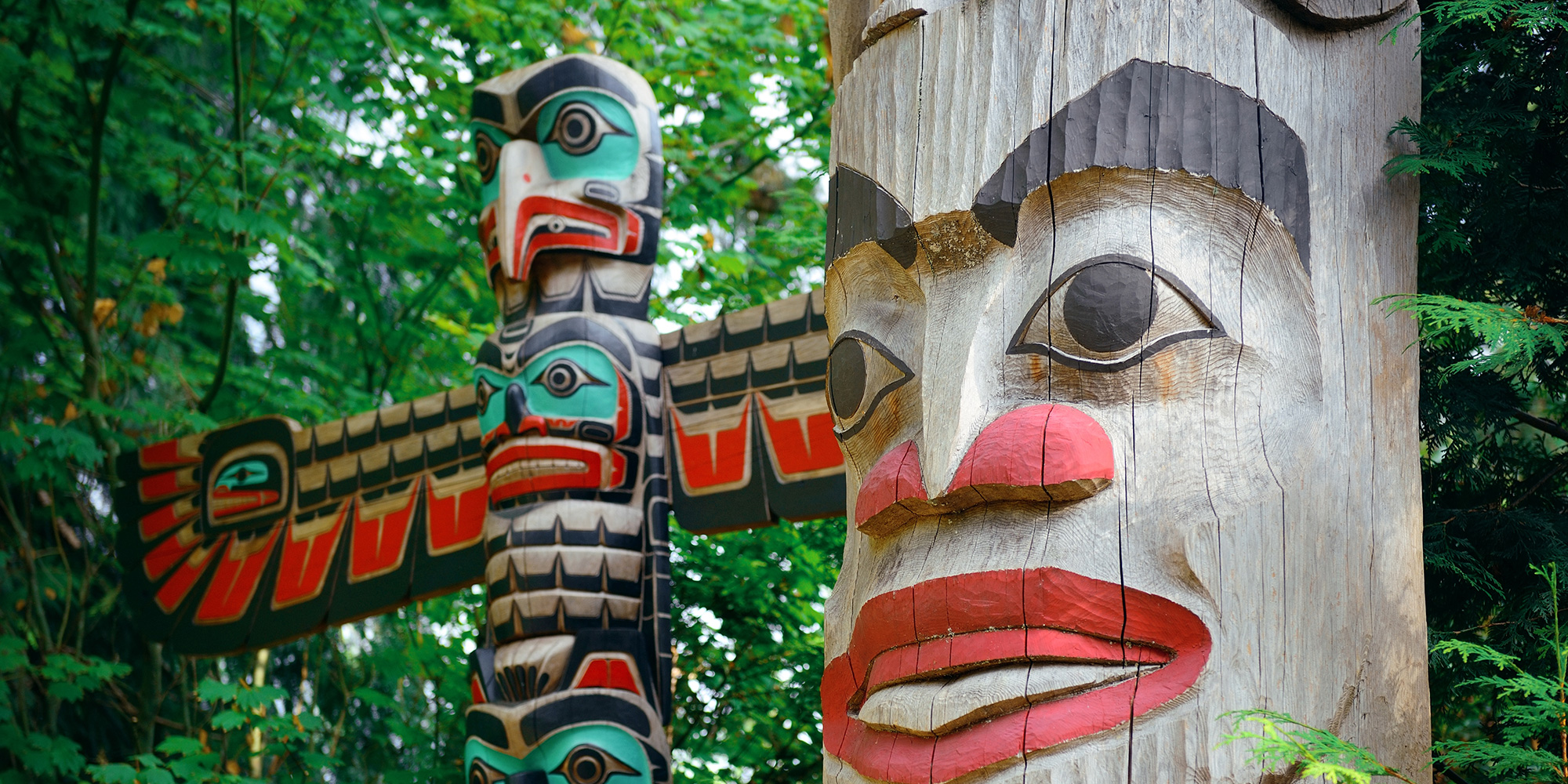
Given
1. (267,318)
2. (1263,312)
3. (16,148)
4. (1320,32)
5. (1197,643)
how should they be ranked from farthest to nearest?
(267,318) < (16,148) < (1320,32) < (1263,312) < (1197,643)

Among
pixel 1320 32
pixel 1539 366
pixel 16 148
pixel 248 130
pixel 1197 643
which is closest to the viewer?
pixel 1197 643

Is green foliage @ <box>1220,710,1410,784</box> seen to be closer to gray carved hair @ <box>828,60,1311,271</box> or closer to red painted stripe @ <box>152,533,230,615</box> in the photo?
gray carved hair @ <box>828,60,1311,271</box>

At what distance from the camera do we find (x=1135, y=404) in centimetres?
200


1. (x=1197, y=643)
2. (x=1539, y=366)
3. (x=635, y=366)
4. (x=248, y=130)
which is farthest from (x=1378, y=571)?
(x=248, y=130)

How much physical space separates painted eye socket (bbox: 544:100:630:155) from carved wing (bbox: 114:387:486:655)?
98cm

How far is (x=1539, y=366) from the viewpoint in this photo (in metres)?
2.56

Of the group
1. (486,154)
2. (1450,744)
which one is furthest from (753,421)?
(1450,744)

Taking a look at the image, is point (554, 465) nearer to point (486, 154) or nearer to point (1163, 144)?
point (486, 154)

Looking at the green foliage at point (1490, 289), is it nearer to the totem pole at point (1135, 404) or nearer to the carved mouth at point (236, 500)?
the totem pole at point (1135, 404)

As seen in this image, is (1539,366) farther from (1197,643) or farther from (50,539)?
(50,539)

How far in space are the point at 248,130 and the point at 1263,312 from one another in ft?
19.1

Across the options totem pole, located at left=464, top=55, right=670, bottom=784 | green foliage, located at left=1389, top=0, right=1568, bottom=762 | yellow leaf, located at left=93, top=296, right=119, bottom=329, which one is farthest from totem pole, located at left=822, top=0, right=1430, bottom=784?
yellow leaf, located at left=93, top=296, right=119, bottom=329

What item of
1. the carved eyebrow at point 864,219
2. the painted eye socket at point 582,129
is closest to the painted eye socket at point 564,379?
the painted eye socket at point 582,129

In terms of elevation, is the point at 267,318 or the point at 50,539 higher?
the point at 267,318
